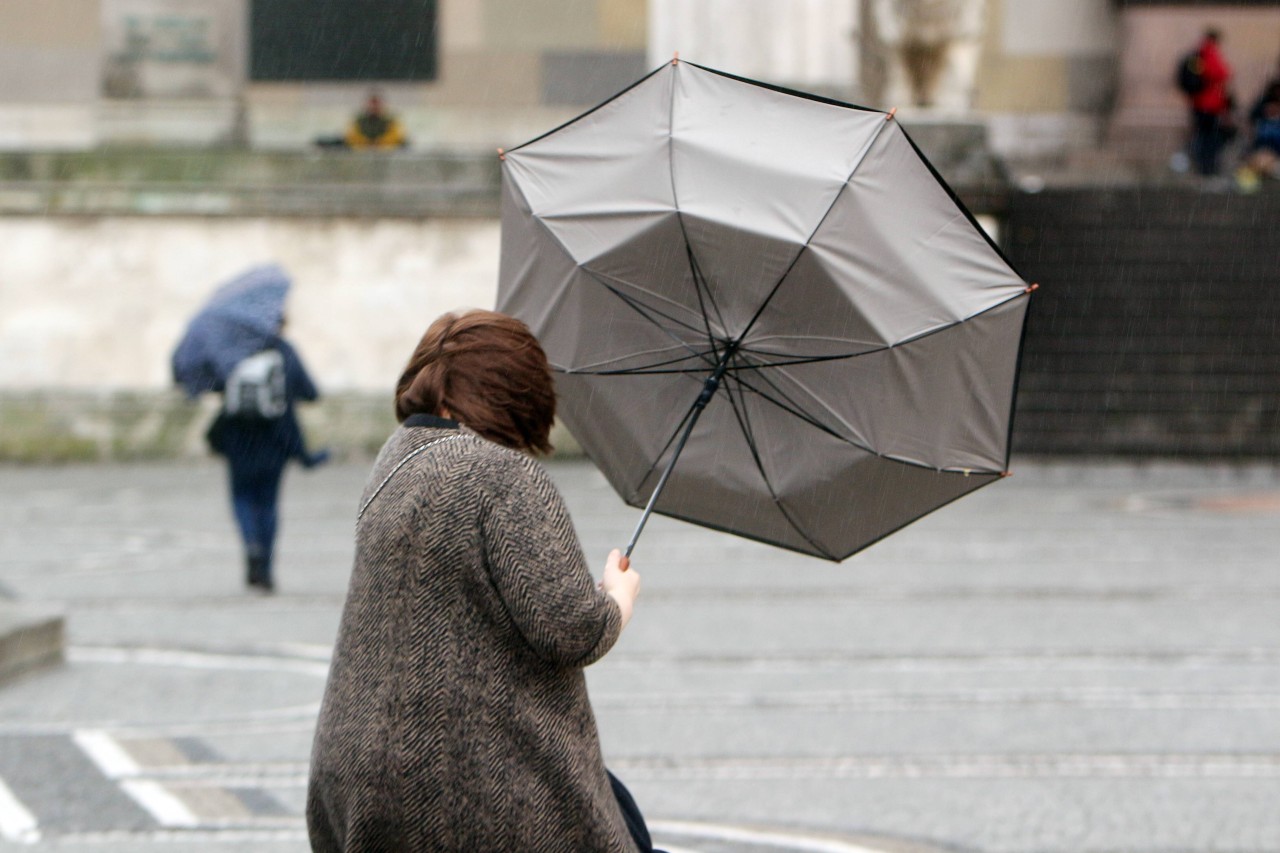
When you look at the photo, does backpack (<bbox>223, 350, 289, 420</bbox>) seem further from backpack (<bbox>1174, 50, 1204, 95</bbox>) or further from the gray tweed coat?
backpack (<bbox>1174, 50, 1204, 95</bbox>)

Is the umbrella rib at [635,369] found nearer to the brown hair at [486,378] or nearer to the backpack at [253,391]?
the brown hair at [486,378]

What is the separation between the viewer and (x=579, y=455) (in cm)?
2067

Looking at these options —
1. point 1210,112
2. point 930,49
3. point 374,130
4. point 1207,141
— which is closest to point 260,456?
point 374,130

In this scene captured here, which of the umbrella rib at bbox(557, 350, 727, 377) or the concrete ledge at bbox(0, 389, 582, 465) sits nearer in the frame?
the umbrella rib at bbox(557, 350, 727, 377)

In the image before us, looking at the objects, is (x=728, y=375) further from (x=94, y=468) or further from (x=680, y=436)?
(x=94, y=468)

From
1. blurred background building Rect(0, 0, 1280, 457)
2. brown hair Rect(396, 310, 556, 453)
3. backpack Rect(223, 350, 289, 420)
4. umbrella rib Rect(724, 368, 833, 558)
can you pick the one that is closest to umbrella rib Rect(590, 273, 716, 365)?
umbrella rib Rect(724, 368, 833, 558)

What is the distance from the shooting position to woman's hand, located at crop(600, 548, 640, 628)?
126 inches

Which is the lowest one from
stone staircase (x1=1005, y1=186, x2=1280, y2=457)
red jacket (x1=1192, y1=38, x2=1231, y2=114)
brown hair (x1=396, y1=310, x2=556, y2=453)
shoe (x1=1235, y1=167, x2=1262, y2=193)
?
stone staircase (x1=1005, y1=186, x2=1280, y2=457)

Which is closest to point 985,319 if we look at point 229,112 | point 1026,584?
point 1026,584

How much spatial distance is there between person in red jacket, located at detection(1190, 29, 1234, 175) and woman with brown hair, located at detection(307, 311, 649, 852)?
88.9 ft

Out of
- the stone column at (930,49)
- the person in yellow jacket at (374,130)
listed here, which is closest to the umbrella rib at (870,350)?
the stone column at (930,49)

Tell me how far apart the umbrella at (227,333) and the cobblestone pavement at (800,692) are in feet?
4.03

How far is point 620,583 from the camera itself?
325 cm

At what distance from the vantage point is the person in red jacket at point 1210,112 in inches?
1129
